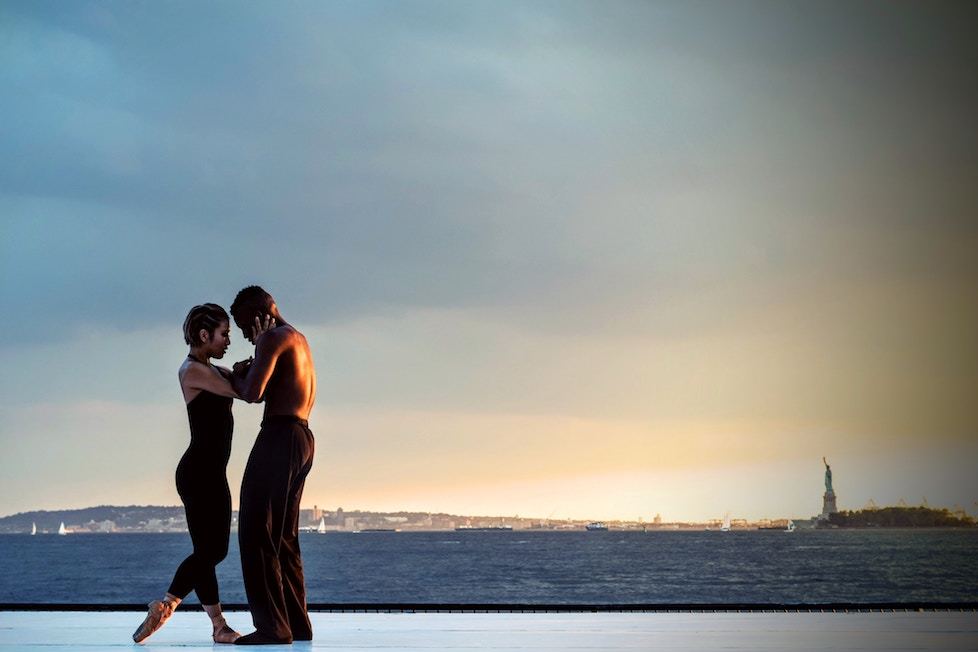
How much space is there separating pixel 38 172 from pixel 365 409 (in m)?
30.4

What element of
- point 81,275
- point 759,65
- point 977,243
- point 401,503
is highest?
point 759,65

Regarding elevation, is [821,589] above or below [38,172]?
below

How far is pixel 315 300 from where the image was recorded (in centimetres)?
7656

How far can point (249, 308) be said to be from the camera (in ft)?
17.8

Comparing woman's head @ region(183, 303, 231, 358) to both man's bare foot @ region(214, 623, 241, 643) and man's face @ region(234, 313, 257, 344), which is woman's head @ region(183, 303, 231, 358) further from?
man's bare foot @ region(214, 623, 241, 643)

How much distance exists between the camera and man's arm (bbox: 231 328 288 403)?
17.4ft

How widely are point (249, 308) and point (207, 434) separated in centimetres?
64

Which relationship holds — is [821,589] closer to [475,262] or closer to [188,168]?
[475,262]

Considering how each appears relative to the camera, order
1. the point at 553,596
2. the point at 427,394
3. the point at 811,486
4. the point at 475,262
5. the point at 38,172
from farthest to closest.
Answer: the point at 811,486 < the point at 427,394 < the point at 475,262 < the point at 38,172 < the point at 553,596

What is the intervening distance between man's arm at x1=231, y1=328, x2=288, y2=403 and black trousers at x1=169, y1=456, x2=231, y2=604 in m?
0.48

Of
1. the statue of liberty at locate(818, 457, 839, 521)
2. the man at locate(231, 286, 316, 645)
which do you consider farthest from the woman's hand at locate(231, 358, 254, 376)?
the statue of liberty at locate(818, 457, 839, 521)

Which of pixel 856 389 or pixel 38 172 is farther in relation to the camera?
pixel 856 389

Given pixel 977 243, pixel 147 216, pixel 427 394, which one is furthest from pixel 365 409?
pixel 977 243

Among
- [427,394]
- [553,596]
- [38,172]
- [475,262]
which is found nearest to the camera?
[553,596]
